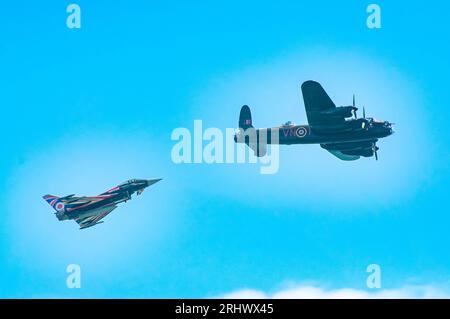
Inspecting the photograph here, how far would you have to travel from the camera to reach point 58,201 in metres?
86.0

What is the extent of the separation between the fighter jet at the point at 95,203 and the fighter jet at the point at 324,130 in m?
13.7

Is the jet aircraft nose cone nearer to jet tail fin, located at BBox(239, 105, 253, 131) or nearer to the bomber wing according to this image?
jet tail fin, located at BBox(239, 105, 253, 131)

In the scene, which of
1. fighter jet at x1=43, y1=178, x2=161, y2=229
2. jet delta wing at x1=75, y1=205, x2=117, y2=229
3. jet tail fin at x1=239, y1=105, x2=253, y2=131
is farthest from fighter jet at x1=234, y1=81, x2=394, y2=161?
jet delta wing at x1=75, y1=205, x2=117, y2=229

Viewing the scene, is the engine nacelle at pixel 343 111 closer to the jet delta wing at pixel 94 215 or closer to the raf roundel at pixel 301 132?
the raf roundel at pixel 301 132

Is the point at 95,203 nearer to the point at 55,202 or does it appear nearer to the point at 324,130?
the point at 55,202

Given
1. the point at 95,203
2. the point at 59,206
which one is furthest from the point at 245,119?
the point at 59,206

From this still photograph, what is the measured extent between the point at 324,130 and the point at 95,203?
97.6 ft

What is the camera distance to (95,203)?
275 ft

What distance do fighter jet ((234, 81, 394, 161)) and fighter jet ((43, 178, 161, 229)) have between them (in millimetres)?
13742

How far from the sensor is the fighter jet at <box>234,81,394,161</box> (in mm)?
74750

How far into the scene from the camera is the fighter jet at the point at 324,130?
74.8 m

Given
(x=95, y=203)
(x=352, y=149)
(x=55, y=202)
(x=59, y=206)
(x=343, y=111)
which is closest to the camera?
(x=343, y=111)
